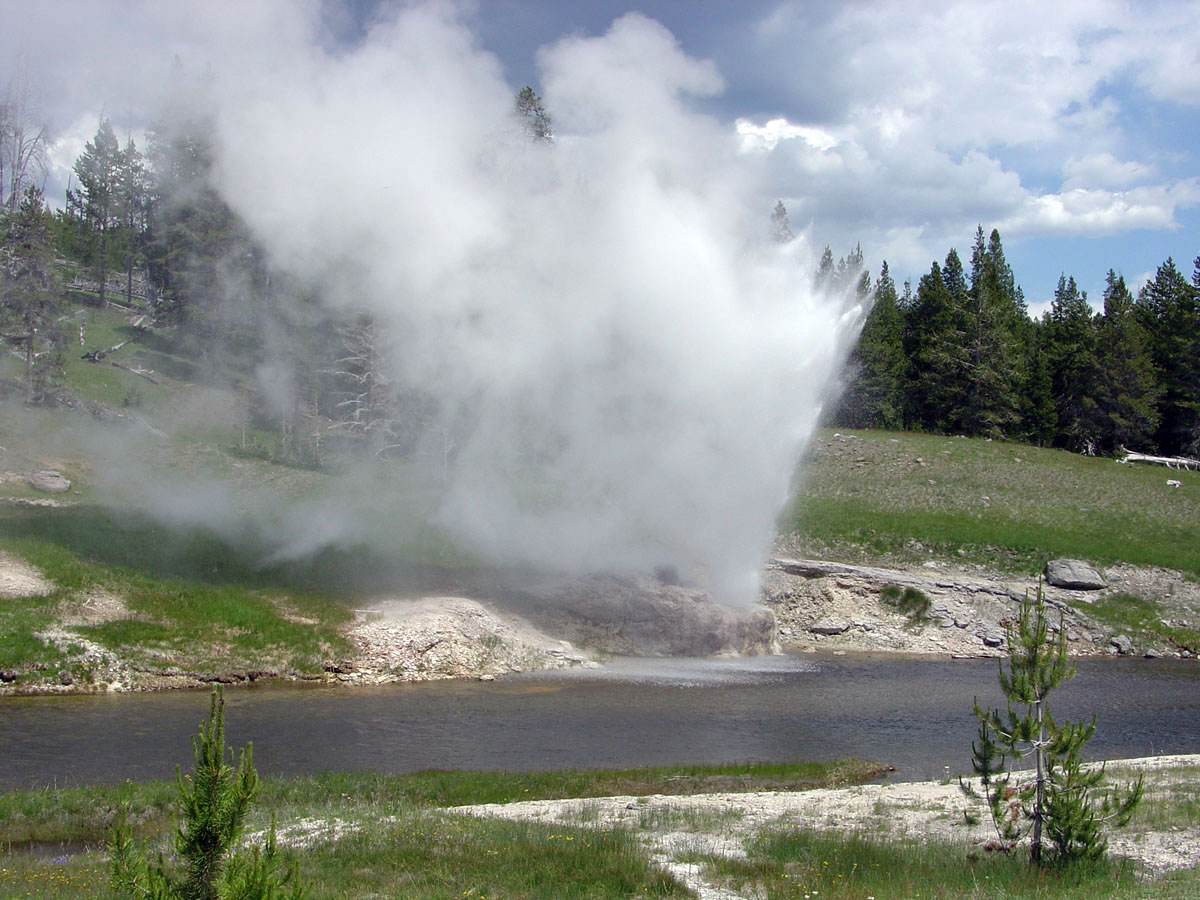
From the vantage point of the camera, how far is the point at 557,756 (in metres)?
20.9

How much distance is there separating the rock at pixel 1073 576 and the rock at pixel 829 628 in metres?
11.5

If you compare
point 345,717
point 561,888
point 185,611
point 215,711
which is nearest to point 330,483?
point 185,611

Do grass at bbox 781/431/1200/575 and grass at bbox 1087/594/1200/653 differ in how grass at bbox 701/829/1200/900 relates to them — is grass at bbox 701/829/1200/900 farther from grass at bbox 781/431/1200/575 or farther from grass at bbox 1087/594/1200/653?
grass at bbox 781/431/1200/575

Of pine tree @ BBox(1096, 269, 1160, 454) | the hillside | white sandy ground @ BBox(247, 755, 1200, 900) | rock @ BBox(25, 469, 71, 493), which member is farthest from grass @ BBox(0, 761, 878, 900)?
pine tree @ BBox(1096, 269, 1160, 454)

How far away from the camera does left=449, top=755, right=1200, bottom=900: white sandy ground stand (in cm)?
1305

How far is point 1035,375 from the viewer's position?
88750 millimetres

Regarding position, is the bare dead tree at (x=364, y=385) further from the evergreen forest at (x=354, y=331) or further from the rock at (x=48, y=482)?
the rock at (x=48, y=482)

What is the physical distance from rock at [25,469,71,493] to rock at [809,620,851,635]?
33831 millimetres

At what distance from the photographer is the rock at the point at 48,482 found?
4166 cm

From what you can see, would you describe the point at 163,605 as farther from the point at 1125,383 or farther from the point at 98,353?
the point at 1125,383

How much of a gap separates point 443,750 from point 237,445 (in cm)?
3430

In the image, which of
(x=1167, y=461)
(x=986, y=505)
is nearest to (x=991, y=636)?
(x=986, y=505)

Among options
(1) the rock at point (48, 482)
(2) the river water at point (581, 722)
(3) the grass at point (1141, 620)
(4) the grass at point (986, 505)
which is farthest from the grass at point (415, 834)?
(4) the grass at point (986, 505)

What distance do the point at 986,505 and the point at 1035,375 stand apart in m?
40.2
